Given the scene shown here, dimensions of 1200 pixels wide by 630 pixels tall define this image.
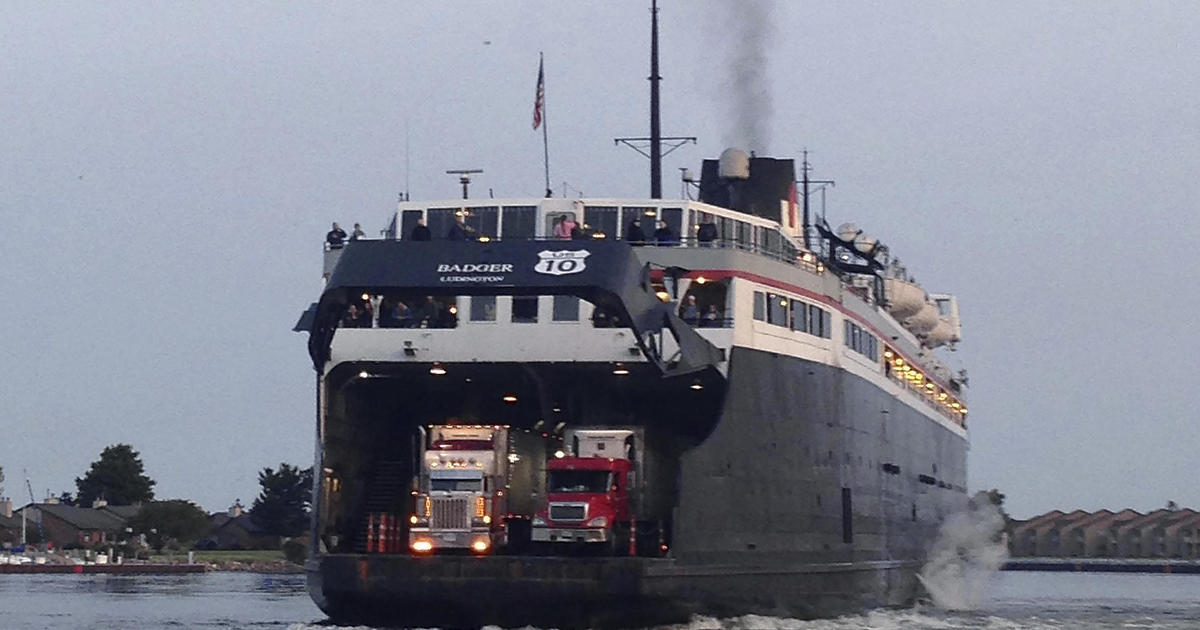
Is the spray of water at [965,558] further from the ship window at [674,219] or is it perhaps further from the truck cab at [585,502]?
the truck cab at [585,502]

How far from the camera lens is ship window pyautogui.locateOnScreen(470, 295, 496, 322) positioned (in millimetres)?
33031

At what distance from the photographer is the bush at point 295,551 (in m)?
118

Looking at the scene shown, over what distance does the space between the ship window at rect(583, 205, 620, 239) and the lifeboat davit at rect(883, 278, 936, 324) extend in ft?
64.9

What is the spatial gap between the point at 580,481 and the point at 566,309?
3066 mm

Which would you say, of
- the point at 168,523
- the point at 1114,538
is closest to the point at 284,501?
Answer: the point at 168,523

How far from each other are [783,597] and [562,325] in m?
6.29

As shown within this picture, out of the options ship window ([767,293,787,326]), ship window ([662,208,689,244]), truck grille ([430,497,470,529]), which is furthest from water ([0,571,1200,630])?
ship window ([662,208,689,244])

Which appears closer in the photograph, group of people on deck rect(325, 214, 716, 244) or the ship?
the ship

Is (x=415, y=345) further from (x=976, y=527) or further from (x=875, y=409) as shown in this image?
(x=976, y=527)

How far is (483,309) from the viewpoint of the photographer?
33094 millimetres

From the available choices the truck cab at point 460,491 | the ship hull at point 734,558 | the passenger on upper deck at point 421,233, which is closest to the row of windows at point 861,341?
the ship hull at point 734,558

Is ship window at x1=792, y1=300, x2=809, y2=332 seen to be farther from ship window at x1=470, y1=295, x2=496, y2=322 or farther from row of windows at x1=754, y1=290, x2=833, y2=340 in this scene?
ship window at x1=470, y1=295, x2=496, y2=322

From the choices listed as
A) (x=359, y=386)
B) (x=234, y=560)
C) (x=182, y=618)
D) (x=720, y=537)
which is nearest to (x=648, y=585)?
(x=720, y=537)

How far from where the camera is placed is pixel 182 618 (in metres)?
44.0
